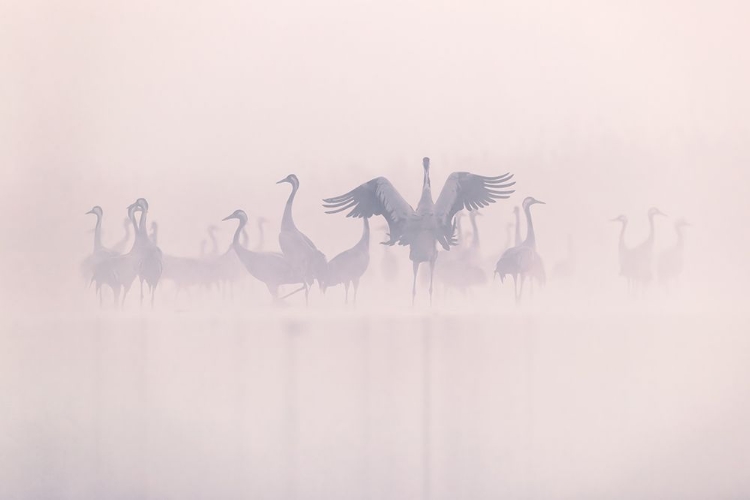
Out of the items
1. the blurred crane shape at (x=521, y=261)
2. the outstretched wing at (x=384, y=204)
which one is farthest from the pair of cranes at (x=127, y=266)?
the blurred crane shape at (x=521, y=261)

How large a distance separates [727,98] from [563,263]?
35.8 inches

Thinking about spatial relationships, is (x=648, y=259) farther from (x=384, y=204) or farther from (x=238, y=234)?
(x=238, y=234)

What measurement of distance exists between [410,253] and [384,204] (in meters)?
0.21

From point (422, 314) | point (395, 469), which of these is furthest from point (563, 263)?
point (395, 469)

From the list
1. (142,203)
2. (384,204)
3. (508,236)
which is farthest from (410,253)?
(142,203)

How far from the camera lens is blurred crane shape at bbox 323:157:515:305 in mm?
2840

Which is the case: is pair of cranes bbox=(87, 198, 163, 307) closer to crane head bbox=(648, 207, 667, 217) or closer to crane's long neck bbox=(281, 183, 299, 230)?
crane's long neck bbox=(281, 183, 299, 230)

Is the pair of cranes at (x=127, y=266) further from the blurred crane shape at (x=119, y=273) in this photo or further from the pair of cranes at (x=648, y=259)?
the pair of cranes at (x=648, y=259)

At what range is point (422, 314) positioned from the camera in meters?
2.83

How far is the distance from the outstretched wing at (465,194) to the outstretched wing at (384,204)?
0.13 meters

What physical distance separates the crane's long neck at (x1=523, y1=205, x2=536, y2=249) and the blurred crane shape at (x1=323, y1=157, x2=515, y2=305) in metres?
0.09

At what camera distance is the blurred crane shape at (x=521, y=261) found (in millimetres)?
2834

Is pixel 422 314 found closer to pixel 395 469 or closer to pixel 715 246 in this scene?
pixel 395 469

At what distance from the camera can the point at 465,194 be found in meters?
2.84
